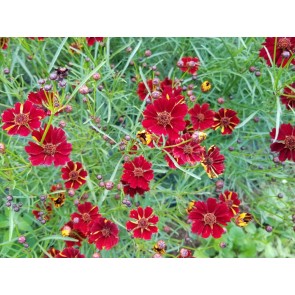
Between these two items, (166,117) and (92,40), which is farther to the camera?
(92,40)

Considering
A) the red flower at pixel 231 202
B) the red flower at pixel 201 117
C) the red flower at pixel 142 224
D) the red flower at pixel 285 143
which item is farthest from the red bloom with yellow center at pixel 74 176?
the red flower at pixel 285 143

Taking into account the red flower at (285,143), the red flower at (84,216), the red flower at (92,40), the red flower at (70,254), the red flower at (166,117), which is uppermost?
the red flower at (92,40)

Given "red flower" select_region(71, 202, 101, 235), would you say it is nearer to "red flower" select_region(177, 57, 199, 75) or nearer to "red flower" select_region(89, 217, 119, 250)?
"red flower" select_region(89, 217, 119, 250)

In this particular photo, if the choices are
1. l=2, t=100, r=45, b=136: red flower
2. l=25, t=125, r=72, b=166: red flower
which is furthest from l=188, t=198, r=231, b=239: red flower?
l=2, t=100, r=45, b=136: red flower

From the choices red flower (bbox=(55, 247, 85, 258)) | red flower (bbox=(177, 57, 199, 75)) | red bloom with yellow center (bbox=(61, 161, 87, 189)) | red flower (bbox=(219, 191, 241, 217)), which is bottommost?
red flower (bbox=(55, 247, 85, 258))

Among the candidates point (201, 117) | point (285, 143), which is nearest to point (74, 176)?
point (201, 117)

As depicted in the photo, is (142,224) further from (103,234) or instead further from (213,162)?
(213,162)

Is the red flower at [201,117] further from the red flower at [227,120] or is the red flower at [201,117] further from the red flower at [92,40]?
the red flower at [92,40]
